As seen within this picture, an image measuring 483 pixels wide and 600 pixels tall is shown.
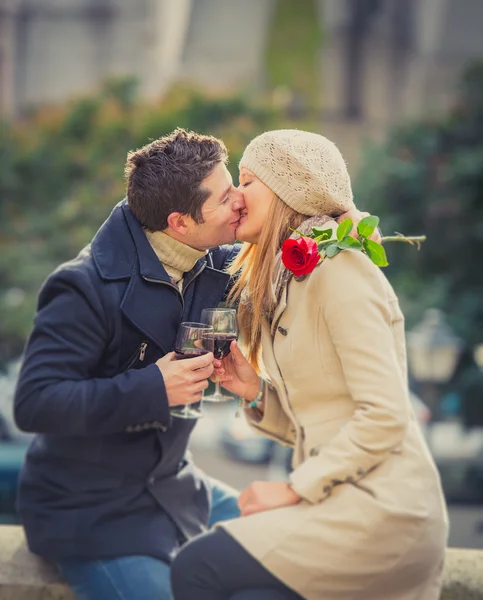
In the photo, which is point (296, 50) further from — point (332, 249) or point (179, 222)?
point (332, 249)

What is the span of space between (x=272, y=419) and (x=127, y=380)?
0.51 meters

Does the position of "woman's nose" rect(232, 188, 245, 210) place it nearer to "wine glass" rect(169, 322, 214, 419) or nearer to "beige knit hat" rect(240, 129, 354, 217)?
"beige knit hat" rect(240, 129, 354, 217)

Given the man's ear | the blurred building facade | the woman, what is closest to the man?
the man's ear

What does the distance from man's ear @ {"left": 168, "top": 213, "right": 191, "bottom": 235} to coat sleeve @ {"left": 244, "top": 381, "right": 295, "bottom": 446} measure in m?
0.57

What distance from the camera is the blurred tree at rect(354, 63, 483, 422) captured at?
16078mm

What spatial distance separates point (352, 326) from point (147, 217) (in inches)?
36.4

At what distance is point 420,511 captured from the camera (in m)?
2.64

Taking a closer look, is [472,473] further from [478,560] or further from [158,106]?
[478,560]

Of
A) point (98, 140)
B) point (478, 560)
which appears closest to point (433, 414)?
point (98, 140)

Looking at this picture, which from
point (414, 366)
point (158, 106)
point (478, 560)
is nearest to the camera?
point (478, 560)

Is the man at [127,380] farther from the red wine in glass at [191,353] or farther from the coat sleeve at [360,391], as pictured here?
the coat sleeve at [360,391]

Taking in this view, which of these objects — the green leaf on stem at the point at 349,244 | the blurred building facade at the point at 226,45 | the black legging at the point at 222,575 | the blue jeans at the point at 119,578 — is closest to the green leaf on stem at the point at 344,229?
the green leaf on stem at the point at 349,244

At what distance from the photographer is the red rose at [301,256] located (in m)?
2.71

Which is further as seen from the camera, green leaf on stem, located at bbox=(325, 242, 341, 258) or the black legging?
green leaf on stem, located at bbox=(325, 242, 341, 258)
